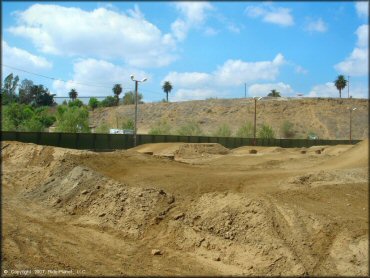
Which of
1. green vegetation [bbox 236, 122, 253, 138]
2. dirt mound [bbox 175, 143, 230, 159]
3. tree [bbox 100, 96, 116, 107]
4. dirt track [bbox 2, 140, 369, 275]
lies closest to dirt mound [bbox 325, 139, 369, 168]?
dirt track [bbox 2, 140, 369, 275]

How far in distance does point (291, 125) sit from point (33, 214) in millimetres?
85976

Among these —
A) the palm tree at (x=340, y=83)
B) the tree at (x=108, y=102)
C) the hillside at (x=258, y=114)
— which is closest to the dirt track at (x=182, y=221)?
the hillside at (x=258, y=114)

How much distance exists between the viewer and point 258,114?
101500 millimetres

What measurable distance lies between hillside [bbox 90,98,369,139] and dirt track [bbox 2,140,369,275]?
78711 mm

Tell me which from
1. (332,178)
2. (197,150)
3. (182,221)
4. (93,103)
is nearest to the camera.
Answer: (182,221)

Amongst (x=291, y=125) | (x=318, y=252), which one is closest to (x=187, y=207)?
(x=318, y=252)

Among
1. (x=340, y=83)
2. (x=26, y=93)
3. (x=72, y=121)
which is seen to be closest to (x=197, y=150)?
(x=26, y=93)

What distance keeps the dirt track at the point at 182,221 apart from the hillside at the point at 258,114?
258ft

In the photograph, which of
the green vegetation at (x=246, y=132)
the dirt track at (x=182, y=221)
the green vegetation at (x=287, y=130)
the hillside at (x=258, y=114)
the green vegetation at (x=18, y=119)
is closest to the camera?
the dirt track at (x=182, y=221)

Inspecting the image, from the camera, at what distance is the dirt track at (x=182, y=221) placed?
960 centimetres

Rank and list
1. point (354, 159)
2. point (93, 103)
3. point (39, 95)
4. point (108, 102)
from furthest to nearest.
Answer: point (108, 102)
point (93, 103)
point (39, 95)
point (354, 159)

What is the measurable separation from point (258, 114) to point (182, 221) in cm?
9130

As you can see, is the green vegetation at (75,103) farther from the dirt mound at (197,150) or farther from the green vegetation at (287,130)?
the dirt mound at (197,150)

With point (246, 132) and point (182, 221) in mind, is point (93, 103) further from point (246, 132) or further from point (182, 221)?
point (182, 221)
